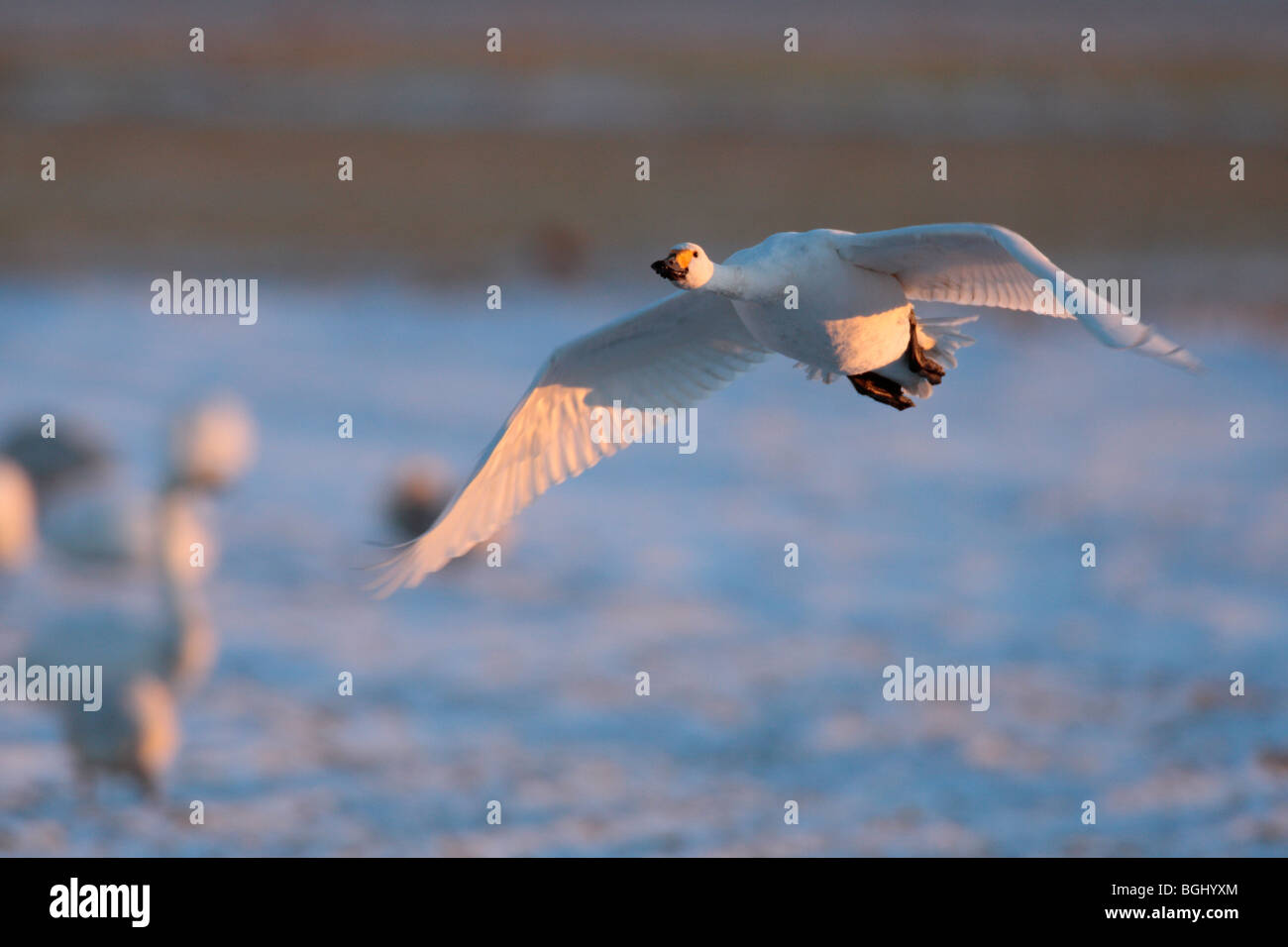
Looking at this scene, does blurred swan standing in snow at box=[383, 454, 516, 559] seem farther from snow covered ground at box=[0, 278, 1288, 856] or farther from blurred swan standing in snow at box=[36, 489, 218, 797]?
blurred swan standing in snow at box=[36, 489, 218, 797]

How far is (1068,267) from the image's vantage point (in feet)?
80.5

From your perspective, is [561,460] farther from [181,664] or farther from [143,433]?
[143,433]

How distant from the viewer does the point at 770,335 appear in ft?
22.7

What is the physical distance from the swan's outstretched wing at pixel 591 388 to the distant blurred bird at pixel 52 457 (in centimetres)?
992

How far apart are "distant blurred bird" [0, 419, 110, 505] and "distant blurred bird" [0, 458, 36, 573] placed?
164 cm

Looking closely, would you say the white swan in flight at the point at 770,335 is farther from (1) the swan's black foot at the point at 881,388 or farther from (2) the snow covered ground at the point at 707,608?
(2) the snow covered ground at the point at 707,608

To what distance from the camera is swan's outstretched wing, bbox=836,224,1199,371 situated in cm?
559

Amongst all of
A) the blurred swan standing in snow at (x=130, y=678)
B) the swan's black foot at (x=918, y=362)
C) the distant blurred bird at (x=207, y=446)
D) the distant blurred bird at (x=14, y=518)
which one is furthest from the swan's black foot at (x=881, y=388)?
the distant blurred bird at (x=14, y=518)

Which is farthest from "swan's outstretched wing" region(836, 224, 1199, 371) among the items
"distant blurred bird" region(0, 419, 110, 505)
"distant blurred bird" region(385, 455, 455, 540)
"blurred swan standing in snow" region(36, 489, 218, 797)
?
"distant blurred bird" region(0, 419, 110, 505)

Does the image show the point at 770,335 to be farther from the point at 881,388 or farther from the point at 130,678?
the point at 130,678

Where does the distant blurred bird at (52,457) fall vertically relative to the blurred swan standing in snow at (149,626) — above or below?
above

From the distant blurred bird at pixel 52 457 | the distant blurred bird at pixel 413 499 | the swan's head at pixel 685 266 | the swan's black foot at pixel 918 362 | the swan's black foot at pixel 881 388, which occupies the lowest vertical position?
the swan's black foot at pixel 881 388

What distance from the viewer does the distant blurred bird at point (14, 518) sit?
47.5 feet

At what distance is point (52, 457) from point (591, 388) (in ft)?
33.2
